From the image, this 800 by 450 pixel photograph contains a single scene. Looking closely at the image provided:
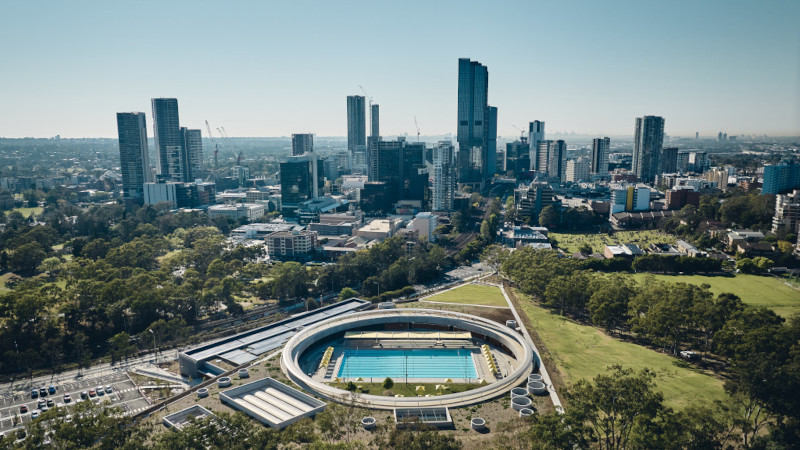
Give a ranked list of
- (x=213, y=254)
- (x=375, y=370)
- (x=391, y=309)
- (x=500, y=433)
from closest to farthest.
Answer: (x=500, y=433), (x=375, y=370), (x=391, y=309), (x=213, y=254)

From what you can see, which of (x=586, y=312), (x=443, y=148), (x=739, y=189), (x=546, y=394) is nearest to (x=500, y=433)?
(x=546, y=394)

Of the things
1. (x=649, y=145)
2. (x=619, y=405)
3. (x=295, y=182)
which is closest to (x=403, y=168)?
(x=295, y=182)

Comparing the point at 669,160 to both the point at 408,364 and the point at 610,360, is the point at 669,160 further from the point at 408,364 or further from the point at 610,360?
the point at 408,364

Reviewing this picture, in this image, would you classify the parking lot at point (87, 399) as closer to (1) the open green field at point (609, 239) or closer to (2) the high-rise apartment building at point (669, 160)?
(1) the open green field at point (609, 239)

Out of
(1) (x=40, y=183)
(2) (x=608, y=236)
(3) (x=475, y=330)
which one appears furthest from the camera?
(1) (x=40, y=183)

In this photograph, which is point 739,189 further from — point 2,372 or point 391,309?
point 2,372

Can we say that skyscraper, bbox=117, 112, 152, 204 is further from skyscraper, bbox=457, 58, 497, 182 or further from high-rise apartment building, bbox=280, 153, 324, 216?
skyscraper, bbox=457, 58, 497, 182

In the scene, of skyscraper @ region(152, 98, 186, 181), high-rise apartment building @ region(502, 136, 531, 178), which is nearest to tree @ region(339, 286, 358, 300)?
skyscraper @ region(152, 98, 186, 181)
